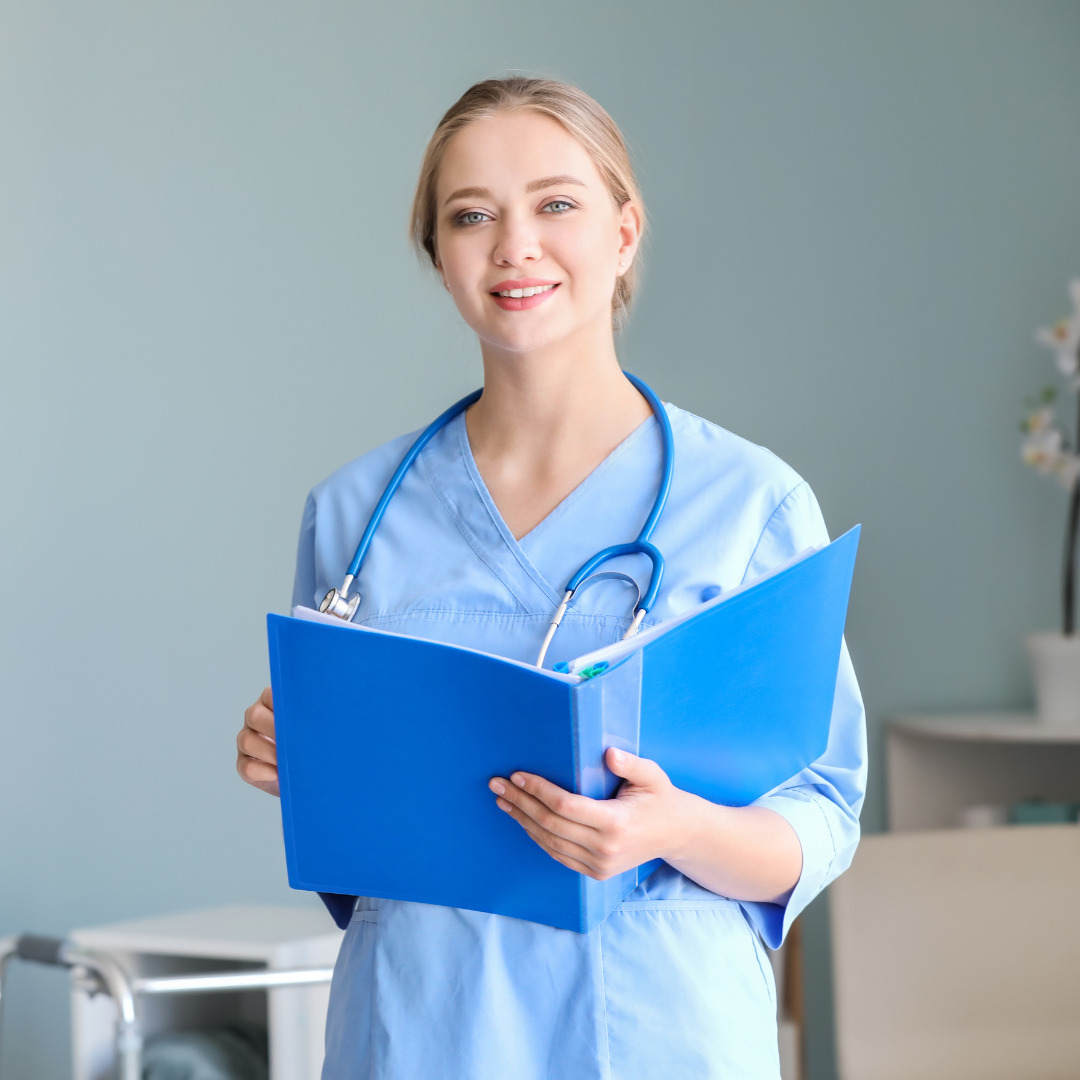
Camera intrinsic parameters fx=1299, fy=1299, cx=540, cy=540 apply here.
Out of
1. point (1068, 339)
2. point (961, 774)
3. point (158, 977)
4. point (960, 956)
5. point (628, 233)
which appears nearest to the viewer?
point (628, 233)

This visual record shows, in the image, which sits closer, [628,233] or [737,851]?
[737,851]

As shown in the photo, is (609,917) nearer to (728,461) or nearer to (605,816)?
(605,816)

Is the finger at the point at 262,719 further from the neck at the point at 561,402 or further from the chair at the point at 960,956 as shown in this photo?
the chair at the point at 960,956

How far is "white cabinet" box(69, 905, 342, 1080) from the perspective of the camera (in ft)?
5.58

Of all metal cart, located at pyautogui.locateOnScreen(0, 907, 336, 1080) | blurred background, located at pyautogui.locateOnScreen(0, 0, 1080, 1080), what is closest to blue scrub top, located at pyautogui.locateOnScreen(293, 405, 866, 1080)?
metal cart, located at pyautogui.locateOnScreen(0, 907, 336, 1080)

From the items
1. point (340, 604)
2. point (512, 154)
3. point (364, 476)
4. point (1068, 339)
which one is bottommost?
point (340, 604)

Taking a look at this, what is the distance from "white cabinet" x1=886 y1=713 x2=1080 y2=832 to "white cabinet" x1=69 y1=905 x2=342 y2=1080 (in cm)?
112

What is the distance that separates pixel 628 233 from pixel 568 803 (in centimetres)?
52

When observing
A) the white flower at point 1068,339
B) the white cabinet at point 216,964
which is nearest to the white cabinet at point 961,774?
the white flower at point 1068,339

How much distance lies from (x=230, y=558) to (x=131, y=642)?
8.5 inches

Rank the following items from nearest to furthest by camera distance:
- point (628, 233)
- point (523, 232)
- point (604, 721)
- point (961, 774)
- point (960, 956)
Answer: point (604, 721)
point (523, 232)
point (628, 233)
point (960, 956)
point (961, 774)

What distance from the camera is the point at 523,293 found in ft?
3.15

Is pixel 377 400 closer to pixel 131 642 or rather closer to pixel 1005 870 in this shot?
pixel 131 642

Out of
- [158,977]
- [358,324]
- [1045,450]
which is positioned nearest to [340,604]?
[158,977]
